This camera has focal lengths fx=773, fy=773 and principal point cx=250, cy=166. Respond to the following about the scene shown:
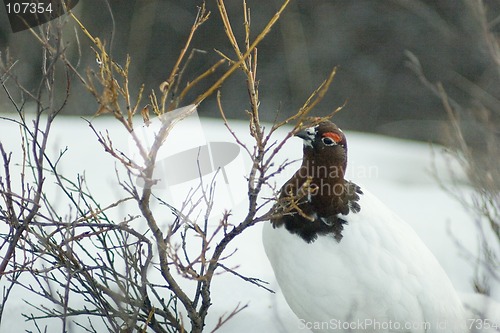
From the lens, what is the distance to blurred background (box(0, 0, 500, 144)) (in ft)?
29.1

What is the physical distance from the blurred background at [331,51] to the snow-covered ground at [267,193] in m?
3.34

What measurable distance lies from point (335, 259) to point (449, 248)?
1549mm

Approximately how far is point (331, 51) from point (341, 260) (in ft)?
23.4

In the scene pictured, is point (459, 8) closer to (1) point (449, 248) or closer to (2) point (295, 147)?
(2) point (295, 147)

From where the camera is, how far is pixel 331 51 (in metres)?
9.31

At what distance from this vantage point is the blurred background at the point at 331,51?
349 inches

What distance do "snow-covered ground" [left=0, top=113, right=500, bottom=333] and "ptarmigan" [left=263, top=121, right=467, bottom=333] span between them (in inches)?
6.4
